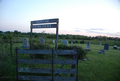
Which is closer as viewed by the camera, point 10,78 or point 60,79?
point 60,79

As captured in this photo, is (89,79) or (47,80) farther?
(89,79)

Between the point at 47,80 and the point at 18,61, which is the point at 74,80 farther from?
the point at 18,61

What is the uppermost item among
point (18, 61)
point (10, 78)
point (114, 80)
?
point (18, 61)

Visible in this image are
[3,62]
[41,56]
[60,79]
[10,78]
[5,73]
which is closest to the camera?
[60,79]

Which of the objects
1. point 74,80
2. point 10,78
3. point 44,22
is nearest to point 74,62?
point 74,80

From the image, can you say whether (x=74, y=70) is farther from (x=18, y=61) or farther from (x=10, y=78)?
(x=10, y=78)

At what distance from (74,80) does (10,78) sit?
105 inches

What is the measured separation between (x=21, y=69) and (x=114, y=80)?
13.9 ft

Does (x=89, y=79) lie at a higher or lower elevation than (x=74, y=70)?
lower

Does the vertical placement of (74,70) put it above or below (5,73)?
above

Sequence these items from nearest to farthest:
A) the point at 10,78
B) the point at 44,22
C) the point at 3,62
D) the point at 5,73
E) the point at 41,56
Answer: the point at 10,78 → the point at 5,73 → the point at 3,62 → the point at 41,56 → the point at 44,22

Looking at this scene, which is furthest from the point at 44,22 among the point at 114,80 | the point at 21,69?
the point at 114,80

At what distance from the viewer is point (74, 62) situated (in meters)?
3.11

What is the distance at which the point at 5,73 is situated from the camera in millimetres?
3713
